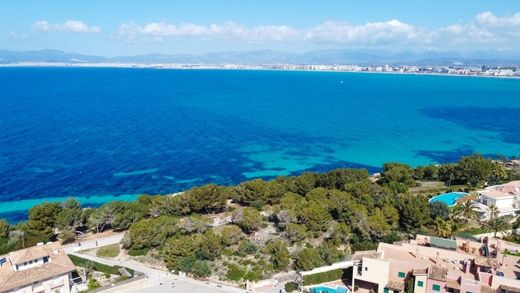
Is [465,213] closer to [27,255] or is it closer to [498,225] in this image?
[498,225]

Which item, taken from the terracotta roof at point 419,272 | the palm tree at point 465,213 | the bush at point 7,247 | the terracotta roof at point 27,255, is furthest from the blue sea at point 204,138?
the terracotta roof at point 419,272

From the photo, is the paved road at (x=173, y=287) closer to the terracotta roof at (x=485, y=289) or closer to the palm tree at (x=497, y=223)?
the terracotta roof at (x=485, y=289)

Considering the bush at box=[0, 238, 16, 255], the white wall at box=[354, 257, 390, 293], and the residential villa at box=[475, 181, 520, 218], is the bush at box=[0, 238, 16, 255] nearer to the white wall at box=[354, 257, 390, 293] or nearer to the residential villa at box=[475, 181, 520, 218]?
the white wall at box=[354, 257, 390, 293]

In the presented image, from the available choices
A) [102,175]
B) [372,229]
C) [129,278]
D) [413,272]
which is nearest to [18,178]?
[102,175]

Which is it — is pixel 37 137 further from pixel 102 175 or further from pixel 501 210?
pixel 501 210

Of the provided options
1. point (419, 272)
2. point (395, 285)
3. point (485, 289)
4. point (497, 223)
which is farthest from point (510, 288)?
point (497, 223)

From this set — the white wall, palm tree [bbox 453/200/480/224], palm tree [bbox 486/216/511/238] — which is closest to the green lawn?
the white wall
